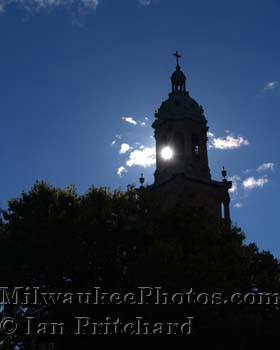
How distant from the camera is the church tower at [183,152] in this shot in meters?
47.5

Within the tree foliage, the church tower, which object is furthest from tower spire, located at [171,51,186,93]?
the tree foliage

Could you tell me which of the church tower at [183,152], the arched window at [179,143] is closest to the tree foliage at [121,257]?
the church tower at [183,152]

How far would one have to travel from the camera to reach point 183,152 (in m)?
49.9

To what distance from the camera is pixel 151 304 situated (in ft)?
86.8

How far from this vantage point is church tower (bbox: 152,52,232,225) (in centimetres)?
4747

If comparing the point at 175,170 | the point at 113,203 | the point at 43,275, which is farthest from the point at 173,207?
the point at 175,170

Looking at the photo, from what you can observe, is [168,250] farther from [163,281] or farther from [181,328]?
[181,328]

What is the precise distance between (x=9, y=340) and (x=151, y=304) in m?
6.77

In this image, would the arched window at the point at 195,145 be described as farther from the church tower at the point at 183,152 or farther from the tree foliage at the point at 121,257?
the tree foliage at the point at 121,257

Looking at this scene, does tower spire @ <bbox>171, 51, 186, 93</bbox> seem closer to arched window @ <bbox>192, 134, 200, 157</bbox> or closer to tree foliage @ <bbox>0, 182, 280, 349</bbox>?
arched window @ <bbox>192, 134, 200, 157</bbox>

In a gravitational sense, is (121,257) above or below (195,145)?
below

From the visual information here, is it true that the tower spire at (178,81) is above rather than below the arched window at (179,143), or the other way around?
above

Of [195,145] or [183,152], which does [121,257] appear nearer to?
[183,152]

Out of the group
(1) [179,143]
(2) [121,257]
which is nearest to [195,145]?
(1) [179,143]
